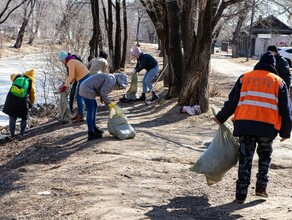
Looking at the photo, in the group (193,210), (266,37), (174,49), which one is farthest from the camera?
(266,37)

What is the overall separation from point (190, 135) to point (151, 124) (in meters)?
1.29

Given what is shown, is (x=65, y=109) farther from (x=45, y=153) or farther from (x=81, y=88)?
(x=81, y=88)

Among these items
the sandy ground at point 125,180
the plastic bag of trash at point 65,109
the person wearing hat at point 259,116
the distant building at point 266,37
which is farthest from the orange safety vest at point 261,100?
the distant building at point 266,37

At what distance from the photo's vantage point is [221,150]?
5691mm

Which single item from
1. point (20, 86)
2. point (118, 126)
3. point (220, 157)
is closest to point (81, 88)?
point (118, 126)

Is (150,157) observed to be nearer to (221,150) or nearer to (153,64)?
(221,150)

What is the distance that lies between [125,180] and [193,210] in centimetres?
119

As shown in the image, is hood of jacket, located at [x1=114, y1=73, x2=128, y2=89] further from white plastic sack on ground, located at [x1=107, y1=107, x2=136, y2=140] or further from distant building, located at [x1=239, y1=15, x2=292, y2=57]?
distant building, located at [x1=239, y1=15, x2=292, y2=57]

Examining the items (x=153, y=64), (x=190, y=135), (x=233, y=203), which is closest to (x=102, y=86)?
(x=190, y=135)

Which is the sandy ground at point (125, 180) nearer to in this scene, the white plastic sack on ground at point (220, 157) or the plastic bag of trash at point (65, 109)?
the white plastic sack on ground at point (220, 157)

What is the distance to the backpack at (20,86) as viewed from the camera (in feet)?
33.5

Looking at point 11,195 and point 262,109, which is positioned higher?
point 262,109

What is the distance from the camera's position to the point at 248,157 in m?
5.33

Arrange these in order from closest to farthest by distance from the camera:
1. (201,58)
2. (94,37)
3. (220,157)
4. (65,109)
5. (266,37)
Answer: (220,157), (65,109), (201,58), (94,37), (266,37)
